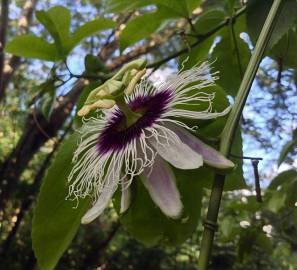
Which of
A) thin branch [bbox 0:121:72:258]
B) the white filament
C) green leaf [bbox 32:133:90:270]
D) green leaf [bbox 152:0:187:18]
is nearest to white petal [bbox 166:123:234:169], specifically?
the white filament

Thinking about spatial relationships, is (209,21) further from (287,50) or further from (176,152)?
(176,152)

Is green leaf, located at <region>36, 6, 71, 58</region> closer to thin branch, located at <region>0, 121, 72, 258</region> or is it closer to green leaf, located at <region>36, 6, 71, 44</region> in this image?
green leaf, located at <region>36, 6, 71, 44</region>

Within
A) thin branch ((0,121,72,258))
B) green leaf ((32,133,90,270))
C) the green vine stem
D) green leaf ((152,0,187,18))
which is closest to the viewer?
the green vine stem

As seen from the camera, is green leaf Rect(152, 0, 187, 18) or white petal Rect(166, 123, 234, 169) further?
green leaf Rect(152, 0, 187, 18)

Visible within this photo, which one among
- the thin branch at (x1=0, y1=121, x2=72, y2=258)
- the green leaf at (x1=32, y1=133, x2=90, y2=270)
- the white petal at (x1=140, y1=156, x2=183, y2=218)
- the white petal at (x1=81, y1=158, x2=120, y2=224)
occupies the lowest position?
the thin branch at (x1=0, y1=121, x2=72, y2=258)

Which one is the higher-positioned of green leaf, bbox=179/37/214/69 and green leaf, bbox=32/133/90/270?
green leaf, bbox=32/133/90/270

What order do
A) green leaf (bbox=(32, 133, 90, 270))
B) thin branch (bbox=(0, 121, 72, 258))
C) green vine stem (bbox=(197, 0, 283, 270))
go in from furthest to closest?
thin branch (bbox=(0, 121, 72, 258))
green leaf (bbox=(32, 133, 90, 270))
green vine stem (bbox=(197, 0, 283, 270))

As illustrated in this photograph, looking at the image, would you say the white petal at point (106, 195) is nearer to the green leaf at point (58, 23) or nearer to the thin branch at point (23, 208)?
the green leaf at point (58, 23)

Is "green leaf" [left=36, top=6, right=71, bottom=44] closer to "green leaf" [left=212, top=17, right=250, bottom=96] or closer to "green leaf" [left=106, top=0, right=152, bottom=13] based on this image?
"green leaf" [left=106, top=0, right=152, bottom=13]

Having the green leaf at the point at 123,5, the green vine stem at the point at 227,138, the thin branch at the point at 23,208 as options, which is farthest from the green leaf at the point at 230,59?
the thin branch at the point at 23,208
